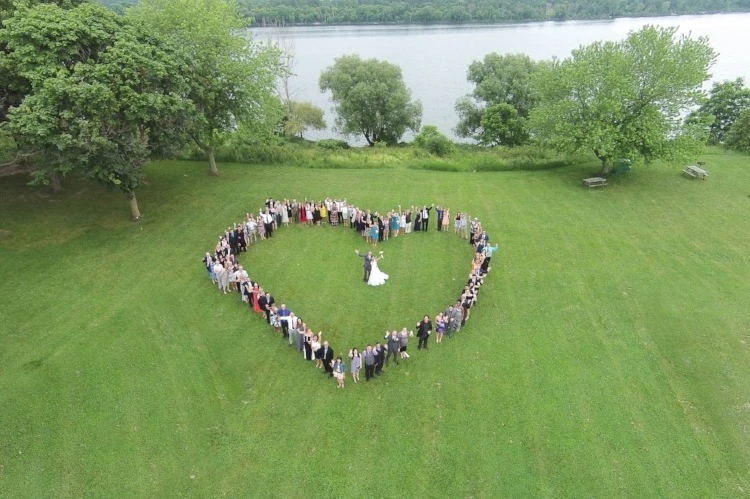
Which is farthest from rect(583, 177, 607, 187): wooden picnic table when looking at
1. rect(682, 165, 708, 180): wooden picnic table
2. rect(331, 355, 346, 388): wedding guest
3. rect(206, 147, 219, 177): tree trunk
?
rect(206, 147, 219, 177): tree trunk

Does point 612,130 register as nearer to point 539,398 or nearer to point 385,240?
point 385,240

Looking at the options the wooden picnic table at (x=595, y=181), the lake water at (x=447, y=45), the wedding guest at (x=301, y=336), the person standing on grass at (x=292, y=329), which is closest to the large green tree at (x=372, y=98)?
the lake water at (x=447, y=45)

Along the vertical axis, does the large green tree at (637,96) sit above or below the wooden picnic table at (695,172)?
above

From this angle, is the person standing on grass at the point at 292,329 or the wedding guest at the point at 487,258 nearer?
the person standing on grass at the point at 292,329

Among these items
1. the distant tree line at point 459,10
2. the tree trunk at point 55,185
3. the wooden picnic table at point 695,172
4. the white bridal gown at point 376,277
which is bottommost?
the white bridal gown at point 376,277

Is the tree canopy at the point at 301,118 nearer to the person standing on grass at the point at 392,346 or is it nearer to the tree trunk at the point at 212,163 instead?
the tree trunk at the point at 212,163
